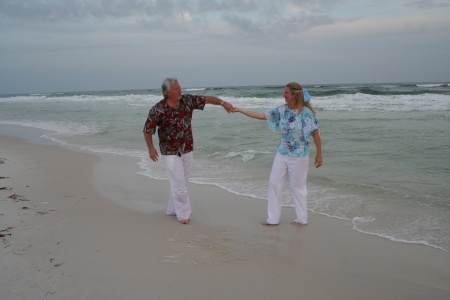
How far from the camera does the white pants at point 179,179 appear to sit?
4.72 metres

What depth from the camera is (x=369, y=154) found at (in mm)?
9094

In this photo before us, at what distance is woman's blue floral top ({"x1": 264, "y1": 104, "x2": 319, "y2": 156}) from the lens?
4.48 meters

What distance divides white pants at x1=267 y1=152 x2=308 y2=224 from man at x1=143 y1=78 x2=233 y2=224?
1.03 meters

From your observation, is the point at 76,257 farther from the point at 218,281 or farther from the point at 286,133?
the point at 286,133

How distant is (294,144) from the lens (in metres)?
4.58

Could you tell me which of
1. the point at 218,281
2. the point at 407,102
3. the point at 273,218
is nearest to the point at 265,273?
the point at 218,281

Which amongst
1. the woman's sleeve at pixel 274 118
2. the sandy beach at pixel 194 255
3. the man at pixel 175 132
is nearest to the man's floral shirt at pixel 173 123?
the man at pixel 175 132

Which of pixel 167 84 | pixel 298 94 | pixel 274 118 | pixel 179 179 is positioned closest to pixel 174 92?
pixel 167 84

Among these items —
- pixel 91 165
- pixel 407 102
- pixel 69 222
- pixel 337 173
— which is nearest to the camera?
pixel 69 222

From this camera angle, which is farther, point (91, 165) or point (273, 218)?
point (91, 165)

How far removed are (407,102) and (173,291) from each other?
24.4 meters

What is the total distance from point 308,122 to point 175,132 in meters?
1.55

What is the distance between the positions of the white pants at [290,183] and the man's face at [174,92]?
4.49 feet

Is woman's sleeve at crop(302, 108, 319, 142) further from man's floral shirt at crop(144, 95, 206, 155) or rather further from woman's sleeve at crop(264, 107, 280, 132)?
man's floral shirt at crop(144, 95, 206, 155)
